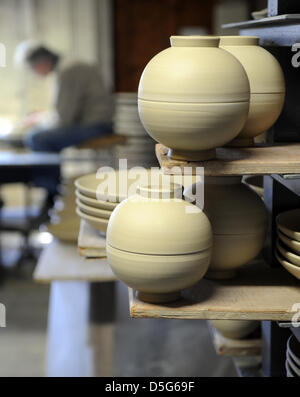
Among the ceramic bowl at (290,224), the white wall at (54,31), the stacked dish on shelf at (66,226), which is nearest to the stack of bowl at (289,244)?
the ceramic bowl at (290,224)

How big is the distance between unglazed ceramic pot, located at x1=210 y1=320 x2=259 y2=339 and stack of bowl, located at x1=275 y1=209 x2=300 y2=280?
48cm

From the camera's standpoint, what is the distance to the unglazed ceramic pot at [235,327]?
1.75 metres

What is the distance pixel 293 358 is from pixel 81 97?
11.2 feet

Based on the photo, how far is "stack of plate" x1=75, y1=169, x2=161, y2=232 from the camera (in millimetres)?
1540

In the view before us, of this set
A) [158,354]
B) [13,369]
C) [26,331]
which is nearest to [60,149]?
[26,331]

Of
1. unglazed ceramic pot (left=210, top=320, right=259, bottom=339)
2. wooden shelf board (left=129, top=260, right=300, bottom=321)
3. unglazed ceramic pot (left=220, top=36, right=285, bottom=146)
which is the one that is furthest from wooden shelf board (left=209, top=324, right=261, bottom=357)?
unglazed ceramic pot (left=220, top=36, right=285, bottom=146)

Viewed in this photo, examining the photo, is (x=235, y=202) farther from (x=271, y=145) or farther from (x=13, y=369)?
(x=13, y=369)

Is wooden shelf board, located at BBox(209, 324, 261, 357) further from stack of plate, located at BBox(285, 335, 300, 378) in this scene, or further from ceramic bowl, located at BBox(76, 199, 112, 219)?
ceramic bowl, located at BBox(76, 199, 112, 219)

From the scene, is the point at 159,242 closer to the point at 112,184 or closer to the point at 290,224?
the point at 290,224

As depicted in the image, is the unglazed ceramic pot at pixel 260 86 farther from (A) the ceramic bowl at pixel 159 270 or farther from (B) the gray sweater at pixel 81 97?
(B) the gray sweater at pixel 81 97

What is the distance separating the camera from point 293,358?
1.45 metres

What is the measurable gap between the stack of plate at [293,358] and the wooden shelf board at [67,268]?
0.63m

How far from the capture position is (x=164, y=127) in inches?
44.5

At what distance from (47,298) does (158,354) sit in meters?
1.72
